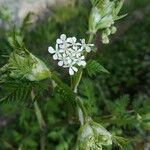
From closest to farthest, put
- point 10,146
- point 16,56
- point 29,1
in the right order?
point 16,56 < point 10,146 < point 29,1

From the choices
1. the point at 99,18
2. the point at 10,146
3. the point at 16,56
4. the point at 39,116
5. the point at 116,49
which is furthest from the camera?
the point at 116,49

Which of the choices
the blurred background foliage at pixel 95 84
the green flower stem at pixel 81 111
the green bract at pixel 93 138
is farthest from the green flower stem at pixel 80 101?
the blurred background foliage at pixel 95 84

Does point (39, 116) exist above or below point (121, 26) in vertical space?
below

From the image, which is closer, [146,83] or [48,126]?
[48,126]

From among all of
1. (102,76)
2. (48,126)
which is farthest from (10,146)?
(102,76)

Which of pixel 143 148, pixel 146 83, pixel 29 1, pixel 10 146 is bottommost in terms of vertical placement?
pixel 143 148

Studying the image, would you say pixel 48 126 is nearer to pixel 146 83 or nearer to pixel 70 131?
pixel 70 131

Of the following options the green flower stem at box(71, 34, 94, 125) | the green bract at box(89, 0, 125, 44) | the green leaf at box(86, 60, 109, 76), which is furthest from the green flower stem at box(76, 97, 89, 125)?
the green bract at box(89, 0, 125, 44)

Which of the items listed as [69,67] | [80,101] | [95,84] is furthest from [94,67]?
[95,84]
